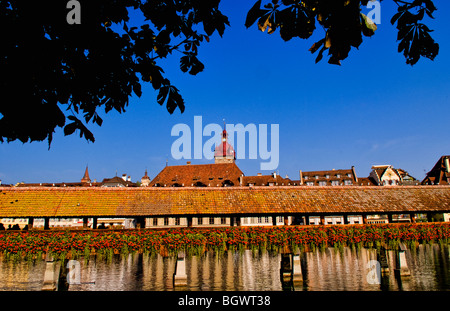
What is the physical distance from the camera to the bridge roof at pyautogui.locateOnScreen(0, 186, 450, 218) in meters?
24.8

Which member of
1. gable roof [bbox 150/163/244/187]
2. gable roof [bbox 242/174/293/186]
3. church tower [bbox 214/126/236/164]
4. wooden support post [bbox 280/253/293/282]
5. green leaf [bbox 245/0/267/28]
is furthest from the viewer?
church tower [bbox 214/126/236/164]

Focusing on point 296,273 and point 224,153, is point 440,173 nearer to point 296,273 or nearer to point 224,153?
point 224,153

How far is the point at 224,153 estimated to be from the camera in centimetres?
9300

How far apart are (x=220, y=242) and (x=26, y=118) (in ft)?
64.2

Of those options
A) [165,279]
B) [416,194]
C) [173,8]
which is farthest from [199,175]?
[173,8]

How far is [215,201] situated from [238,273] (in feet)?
43.7

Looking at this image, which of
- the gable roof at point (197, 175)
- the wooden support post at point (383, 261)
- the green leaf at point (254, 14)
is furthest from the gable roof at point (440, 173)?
the green leaf at point (254, 14)

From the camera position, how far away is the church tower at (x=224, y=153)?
92.5 m

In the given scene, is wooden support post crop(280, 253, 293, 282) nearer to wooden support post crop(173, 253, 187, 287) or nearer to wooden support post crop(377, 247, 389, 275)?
wooden support post crop(173, 253, 187, 287)

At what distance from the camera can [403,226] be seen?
23781mm

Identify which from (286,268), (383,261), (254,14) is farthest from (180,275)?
(254,14)

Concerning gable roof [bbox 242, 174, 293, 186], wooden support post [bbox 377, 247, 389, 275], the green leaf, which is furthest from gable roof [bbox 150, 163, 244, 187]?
the green leaf

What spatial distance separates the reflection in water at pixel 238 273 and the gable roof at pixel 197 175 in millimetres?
42230
